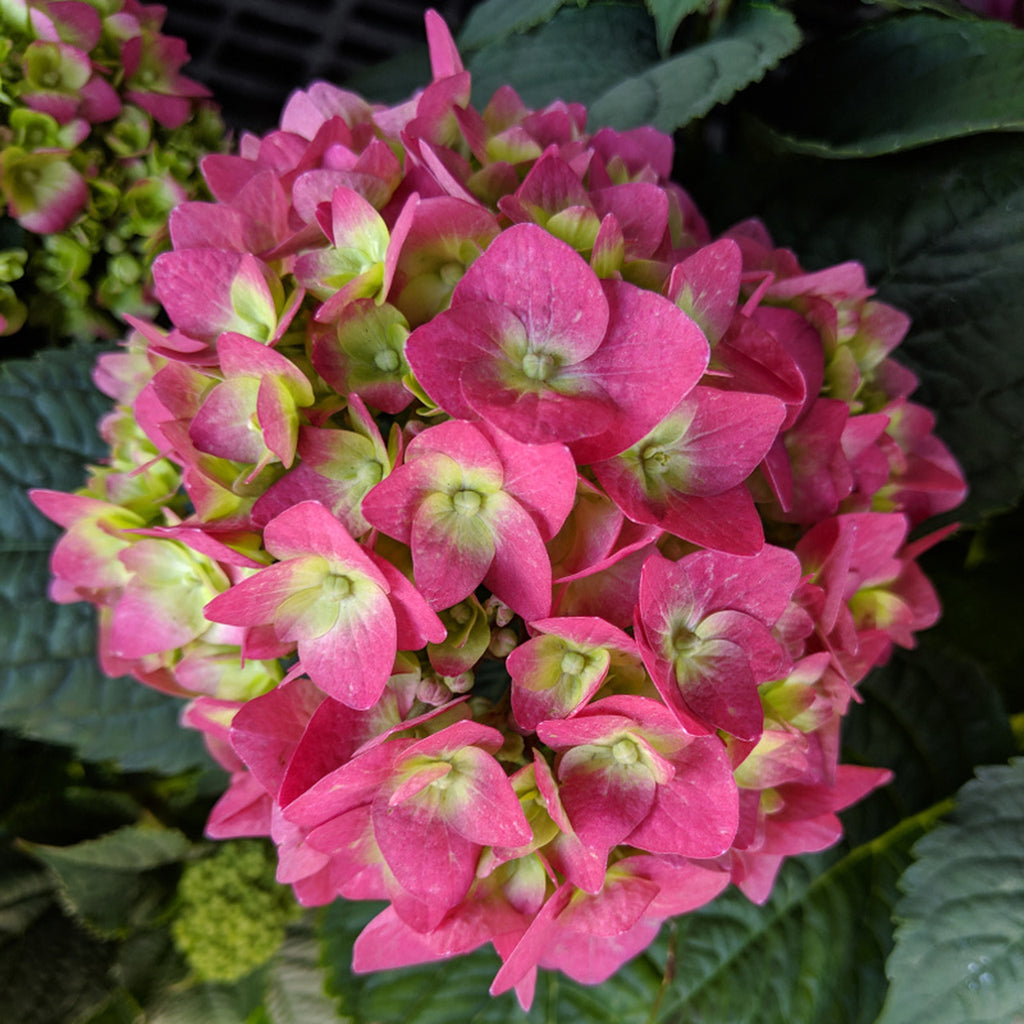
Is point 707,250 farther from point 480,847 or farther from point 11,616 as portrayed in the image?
point 11,616

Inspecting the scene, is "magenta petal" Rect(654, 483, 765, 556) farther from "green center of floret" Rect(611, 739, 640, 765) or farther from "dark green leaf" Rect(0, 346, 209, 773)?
"dark green leaf" Rect(0, 346, 209, 773)

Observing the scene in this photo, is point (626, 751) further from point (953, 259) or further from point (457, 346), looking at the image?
point (953, 259)

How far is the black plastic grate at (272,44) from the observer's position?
0.91 m

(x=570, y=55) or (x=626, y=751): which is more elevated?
(x=570, y=55)

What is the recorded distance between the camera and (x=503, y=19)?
729mm

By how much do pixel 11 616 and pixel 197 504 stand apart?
1.31 feet

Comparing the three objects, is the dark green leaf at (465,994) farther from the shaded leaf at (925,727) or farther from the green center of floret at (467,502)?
the green center of floret at (467,502)

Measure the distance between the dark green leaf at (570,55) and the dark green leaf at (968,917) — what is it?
24.5 inches

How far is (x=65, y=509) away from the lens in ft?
1.78

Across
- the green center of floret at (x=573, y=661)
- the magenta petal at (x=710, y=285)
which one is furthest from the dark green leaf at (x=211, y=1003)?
the magenta petal at (x=710, y=285)

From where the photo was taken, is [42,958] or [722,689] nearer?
[722,689]

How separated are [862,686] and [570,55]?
575 millimetres

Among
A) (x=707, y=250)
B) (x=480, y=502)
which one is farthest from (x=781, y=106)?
(x=480, y=502)

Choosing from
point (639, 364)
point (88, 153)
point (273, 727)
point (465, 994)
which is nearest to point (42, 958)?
point (465, 994)
